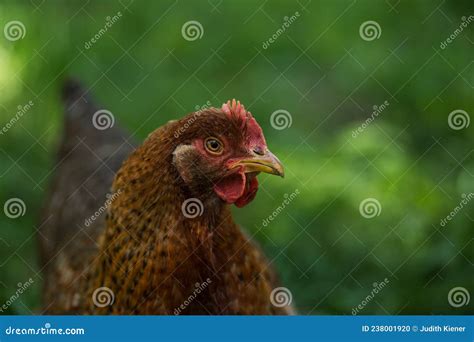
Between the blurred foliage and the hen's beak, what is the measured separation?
3.45ft

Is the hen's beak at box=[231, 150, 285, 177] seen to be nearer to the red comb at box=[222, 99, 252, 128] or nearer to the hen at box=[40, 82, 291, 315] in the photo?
the hen at box=[40, 82, 291, 315]

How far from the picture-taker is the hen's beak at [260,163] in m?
2.33

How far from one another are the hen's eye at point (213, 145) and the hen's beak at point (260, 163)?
6 centimetres

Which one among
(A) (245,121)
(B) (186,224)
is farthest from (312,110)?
(B) (186,224)

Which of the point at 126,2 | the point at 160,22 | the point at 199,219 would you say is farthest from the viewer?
the point at 160,22

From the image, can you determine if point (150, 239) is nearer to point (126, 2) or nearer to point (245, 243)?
point (245, 243)

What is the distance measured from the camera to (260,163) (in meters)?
2.35

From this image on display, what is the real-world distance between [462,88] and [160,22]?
54.2 inches

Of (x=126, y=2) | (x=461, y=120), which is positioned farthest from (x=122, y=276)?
(x=461, y=120)

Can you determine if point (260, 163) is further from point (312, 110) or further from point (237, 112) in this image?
point (312, 110)

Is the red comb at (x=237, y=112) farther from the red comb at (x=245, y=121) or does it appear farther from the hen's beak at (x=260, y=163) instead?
the hen's beak at (x=260, y=163)

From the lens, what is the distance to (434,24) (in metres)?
3.47

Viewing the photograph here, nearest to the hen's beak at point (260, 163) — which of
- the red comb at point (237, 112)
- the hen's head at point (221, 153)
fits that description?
the hen's head at point (221, 153)

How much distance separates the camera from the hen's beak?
7.63 feet
